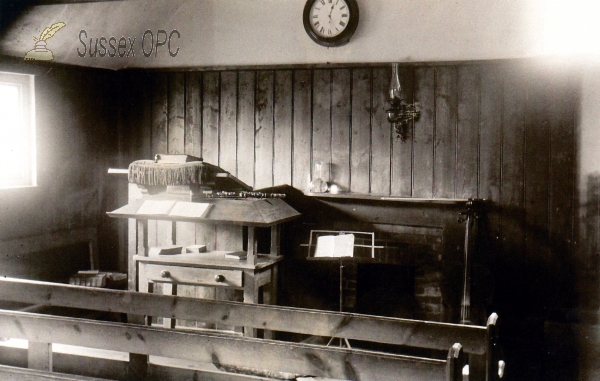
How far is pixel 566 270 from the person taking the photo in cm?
494

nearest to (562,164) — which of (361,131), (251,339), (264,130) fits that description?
(361,131)

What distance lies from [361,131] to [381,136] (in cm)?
20

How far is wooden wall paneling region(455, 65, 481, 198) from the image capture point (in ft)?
17.0

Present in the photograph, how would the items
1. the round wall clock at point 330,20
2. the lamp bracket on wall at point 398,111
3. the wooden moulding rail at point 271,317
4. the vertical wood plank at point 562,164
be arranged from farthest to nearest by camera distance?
1. the round wall clock at point 330,20
2. the lamp bracket on wall at point 398,111
3. the vertical wood plank at point 562,164
4. the wooden moulding rail at point 271,317

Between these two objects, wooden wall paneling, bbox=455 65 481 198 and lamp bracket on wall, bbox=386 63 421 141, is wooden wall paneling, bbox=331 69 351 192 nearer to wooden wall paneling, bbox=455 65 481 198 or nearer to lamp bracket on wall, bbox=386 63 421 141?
lamp bracket on wall, bbox=386 63 421 141

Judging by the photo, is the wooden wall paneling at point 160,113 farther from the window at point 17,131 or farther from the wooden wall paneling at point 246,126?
the window at point 17,131

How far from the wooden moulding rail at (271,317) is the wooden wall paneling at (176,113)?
273cm

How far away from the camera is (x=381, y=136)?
5.52m

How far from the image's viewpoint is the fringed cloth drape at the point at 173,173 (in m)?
4.87

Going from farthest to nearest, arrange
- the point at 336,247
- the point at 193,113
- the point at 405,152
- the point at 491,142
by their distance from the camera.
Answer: the point at 193,113 < the point at 405,152 < the point at 491,142 < the point at 336,247

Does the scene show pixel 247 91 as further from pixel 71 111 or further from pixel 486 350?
pixel 486 350

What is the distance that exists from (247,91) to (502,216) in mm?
2754

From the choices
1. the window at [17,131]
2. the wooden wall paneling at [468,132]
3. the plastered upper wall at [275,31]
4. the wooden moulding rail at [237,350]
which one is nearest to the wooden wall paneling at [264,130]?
the plastered upper wall at [275,31]
